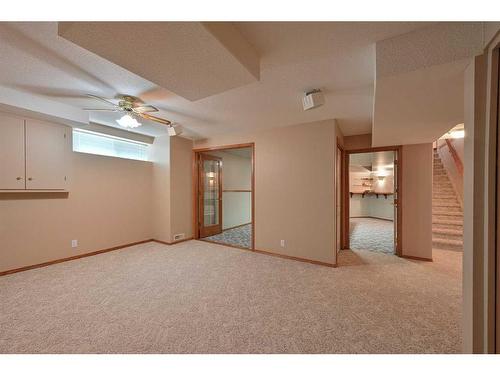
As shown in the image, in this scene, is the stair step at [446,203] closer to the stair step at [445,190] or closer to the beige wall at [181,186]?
the stair step at [445,190]

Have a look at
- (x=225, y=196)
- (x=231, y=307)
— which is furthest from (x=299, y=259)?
(x=225, y=196)

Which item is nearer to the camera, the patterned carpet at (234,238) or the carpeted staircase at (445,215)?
the carpeted staircase at (445,215)

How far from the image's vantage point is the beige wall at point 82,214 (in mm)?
2768

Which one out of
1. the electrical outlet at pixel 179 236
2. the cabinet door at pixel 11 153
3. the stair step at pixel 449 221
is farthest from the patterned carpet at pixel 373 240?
the cabinet door at pixel 11 153

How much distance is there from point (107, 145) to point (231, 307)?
3721 mm

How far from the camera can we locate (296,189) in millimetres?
3336

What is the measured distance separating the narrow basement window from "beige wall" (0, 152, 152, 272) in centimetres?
19

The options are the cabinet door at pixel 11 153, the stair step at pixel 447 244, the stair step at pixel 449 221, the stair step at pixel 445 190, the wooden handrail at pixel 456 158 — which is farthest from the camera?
the stair step at pixel 445 190

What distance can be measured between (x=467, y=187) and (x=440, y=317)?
1333mm

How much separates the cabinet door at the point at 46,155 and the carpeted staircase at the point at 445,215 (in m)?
6.74

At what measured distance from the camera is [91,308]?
75.6 inches

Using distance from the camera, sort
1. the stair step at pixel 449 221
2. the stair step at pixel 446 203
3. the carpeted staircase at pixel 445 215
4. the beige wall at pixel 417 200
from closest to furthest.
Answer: the beige wall at pixel 417 200
the carpeted staircase at pixel 445 215
the stair step at pixel 449 221
the stair step at pixel 446 203
